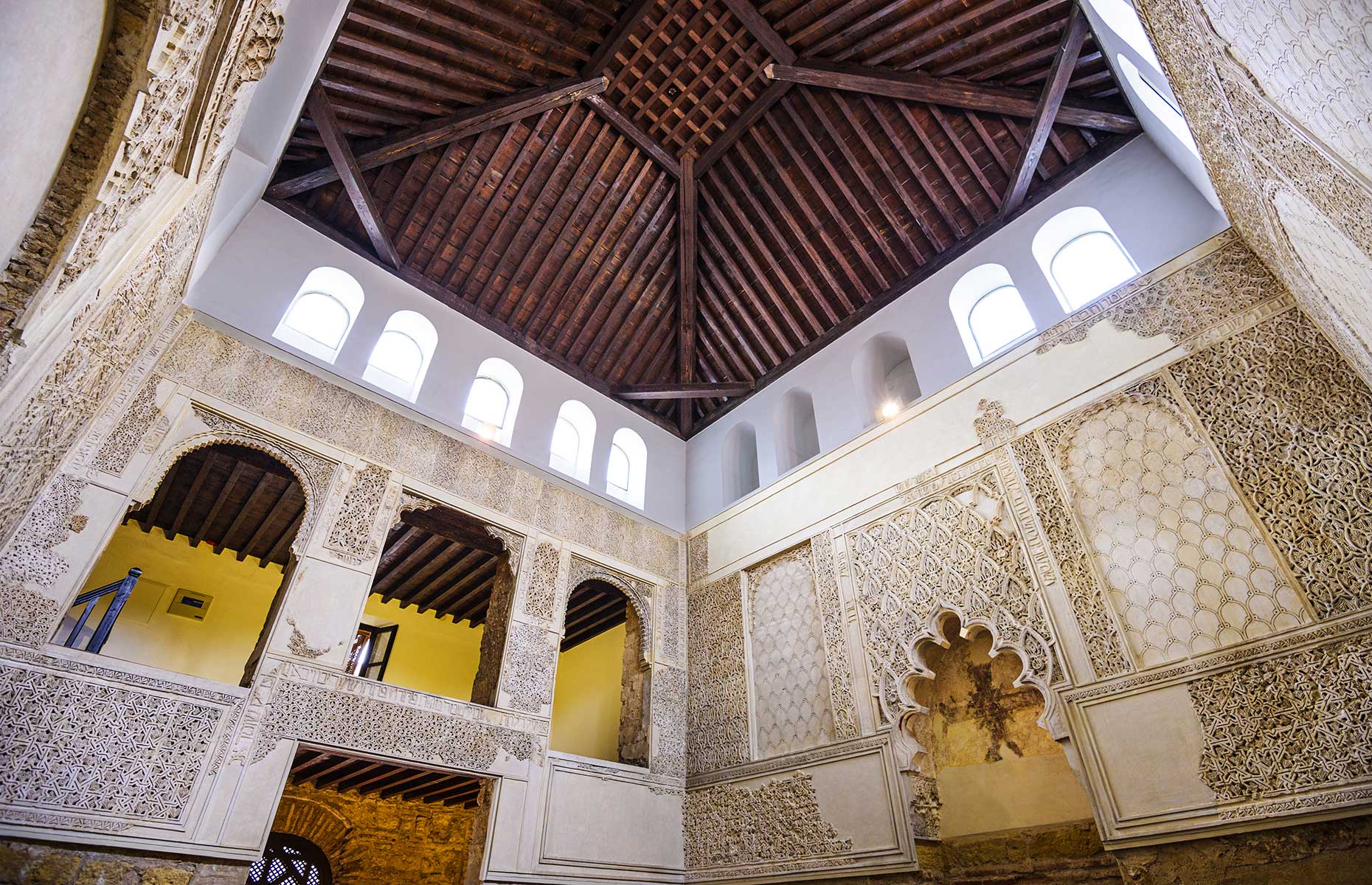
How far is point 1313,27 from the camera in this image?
2129 millimetres

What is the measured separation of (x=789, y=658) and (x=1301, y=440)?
4.19m

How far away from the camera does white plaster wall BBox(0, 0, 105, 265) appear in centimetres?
179

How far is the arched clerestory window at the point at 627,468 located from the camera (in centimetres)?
827

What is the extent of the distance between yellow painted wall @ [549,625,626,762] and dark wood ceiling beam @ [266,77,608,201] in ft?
21.0

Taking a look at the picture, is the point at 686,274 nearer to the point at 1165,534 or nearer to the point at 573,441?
the point at 573,441

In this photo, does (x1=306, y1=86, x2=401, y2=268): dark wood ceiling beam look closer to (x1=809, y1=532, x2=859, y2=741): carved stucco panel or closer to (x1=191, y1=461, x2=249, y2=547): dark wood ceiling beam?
(x1=191, y1=461, x2=249, y2=547): dark wood ceiling beam

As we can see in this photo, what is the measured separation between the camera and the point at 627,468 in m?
8.55

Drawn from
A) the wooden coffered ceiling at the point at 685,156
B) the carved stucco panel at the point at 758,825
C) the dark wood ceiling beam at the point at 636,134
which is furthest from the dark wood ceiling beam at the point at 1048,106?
the carved stucco panel at the point at 758,825

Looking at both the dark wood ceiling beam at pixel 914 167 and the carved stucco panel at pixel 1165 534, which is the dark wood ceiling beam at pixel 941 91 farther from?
the carved stucco panel at pixel 1165 534

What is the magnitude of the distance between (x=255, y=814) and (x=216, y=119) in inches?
166

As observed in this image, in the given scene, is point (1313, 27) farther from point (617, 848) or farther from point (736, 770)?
point (617, 848)

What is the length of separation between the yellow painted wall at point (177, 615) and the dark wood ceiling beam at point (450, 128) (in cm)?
444

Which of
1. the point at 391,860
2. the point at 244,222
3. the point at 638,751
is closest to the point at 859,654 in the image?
the point at 638,751

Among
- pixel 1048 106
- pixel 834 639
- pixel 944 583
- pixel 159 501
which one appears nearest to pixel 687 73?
pixel 1048 106
